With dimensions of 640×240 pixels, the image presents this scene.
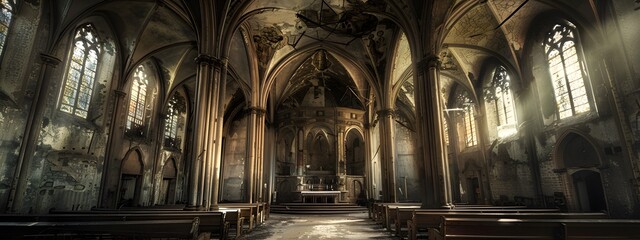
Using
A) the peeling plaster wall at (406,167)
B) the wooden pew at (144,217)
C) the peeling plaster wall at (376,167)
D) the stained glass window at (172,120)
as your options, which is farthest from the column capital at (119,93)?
the peeling plaster wall at (406,167)

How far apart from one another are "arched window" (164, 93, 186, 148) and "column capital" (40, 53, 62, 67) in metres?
8.63

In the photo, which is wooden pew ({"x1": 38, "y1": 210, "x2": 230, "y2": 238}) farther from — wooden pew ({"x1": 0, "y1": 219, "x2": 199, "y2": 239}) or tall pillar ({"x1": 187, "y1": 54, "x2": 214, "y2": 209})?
tall pillar ({"x1": 187, "y1": 54, "x2": 214, "y2": 209})

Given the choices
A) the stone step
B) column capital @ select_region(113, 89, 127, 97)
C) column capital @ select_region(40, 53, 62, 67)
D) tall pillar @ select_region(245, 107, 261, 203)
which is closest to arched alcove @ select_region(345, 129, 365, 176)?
the stone step

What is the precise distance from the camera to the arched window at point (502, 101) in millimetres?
14836

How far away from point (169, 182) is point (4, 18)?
12633mm

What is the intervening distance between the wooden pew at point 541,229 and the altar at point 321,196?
49.4ft

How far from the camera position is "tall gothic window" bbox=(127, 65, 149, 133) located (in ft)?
52.4

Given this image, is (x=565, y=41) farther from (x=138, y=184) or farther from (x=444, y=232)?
(x=138, y=184)

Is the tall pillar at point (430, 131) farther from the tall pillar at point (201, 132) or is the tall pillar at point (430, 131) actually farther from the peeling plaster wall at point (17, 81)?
the peeling plaster wall at point (17, 81)

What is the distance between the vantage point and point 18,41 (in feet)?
31.3

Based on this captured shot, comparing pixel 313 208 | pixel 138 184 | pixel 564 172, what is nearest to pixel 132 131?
pixel 138 184

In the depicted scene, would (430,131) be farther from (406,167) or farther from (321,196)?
(406,167)

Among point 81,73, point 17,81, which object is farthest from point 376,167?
point 17,81

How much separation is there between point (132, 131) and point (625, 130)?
20.7m
